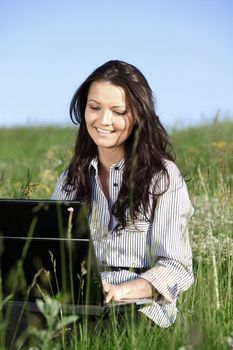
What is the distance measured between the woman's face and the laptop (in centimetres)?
83

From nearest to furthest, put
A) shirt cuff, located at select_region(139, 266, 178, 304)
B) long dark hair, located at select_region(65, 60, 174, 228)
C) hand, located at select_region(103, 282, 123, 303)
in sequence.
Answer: hand, located at select_region(103, 282, 123, 303), shirt cuff, located at select_region(139, 266, 178, 304), long dark hair, located at select_region(65, 60, 174, 228)

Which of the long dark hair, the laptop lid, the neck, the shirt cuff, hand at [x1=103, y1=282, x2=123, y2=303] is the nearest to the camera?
the laptop lid

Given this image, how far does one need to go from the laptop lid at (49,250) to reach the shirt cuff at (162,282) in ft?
1.25

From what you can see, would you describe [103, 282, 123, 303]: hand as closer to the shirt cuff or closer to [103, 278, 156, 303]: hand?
[103, 278, 156, 303]: hand

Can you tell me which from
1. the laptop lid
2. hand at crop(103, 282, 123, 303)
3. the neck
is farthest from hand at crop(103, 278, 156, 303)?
the neck

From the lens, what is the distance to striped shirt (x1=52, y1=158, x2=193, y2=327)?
11.5 feet

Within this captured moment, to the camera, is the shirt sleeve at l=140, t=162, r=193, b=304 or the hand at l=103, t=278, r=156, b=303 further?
the shirt sleeve at l=140, t=162, r=193, b=304

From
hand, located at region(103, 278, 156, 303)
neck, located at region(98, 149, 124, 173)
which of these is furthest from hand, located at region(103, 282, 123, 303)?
neck, located at region(98, 149, 124, 173)

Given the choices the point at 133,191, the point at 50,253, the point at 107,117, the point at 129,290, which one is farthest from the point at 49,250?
the point at 107,117

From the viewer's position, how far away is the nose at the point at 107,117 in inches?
146

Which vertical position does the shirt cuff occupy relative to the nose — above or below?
below

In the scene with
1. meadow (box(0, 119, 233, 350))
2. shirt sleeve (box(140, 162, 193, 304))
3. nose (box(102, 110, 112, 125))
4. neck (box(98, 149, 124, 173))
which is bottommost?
meadow (box(0, 119, 233, 350))

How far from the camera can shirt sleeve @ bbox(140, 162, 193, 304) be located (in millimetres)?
3475

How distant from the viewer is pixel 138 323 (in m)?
3.42
